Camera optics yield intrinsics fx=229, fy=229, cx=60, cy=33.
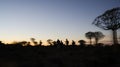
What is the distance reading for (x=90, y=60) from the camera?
1814 centimetres

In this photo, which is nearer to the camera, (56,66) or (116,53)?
(56,66)

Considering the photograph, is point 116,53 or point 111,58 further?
point 116,53

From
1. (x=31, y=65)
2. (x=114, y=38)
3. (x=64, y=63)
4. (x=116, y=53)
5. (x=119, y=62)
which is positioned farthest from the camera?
(x=114, y=38)

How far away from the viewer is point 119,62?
18.5 meters

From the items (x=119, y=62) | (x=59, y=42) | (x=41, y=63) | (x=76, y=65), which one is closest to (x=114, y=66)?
(x=119, y=62)

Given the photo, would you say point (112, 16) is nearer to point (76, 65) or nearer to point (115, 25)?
point (115, 25)

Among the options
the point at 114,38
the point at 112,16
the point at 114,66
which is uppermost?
the point at 112,16

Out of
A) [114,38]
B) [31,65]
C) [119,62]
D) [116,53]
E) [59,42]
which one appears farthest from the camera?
[59,42]

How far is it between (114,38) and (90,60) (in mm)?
11626

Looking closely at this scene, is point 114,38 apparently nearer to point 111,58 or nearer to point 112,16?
point 112,16

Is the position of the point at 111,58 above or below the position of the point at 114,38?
below

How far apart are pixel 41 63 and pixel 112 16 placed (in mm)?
15806

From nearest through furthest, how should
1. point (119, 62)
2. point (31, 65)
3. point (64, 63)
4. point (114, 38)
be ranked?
point (31, 65)
point (64, 63)
point (119, 62)
point (114, 38)

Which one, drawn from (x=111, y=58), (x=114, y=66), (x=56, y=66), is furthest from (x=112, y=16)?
(x=56, y=66)
